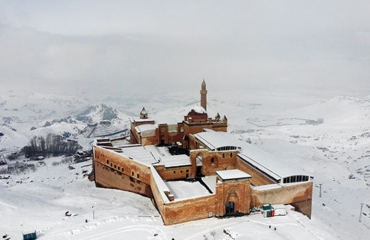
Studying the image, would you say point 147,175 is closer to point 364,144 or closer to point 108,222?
point 108,222

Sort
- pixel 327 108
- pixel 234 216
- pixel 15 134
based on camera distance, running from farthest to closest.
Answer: pixel 327 108, pixel 15 134, pixel 234 216

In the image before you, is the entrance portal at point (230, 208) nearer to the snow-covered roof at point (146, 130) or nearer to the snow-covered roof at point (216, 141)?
the snow-covered roof at point (216, 141)

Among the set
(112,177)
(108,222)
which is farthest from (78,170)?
(108,222)

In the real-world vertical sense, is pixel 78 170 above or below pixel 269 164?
below

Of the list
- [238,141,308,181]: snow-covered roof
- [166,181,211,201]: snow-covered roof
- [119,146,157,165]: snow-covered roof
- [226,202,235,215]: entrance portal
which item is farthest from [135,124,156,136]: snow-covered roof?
[226,202,235,215]: entrance portal

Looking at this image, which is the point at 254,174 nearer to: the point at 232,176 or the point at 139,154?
the point at 232,176

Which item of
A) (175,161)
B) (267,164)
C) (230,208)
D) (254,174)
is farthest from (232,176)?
(175,161)

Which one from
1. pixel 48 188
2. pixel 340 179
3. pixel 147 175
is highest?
pixel 147 175

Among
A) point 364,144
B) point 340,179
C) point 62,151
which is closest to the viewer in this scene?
point 340,179
